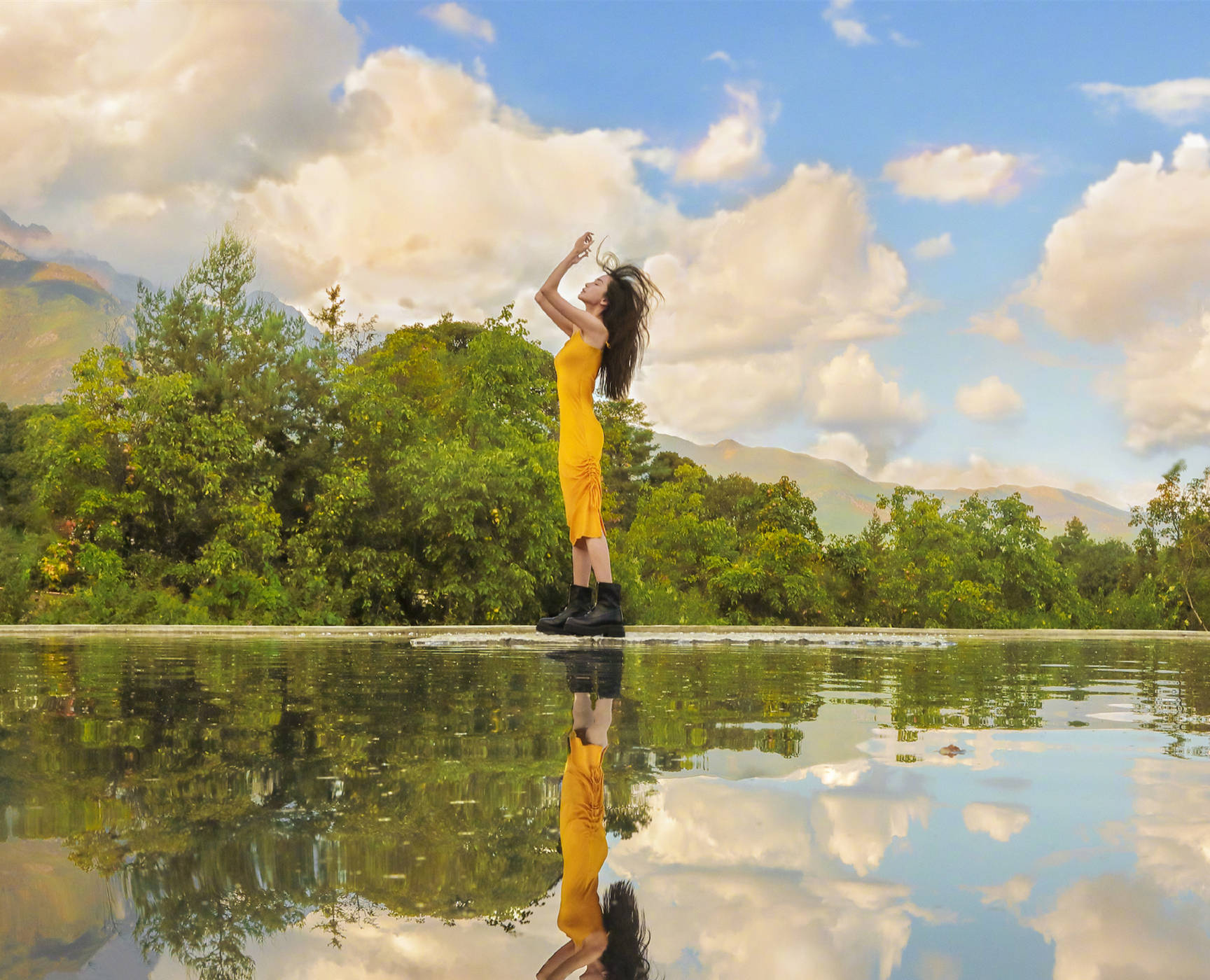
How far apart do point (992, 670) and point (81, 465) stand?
39.6ft

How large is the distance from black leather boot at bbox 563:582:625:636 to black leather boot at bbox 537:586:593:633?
41mm

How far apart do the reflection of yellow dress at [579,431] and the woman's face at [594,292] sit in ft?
0.74

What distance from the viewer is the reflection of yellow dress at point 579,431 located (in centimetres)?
574

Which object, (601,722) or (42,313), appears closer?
(601,722)

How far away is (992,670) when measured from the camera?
6.27m

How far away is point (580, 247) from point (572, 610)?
2.10m

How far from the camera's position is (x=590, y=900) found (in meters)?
1.58

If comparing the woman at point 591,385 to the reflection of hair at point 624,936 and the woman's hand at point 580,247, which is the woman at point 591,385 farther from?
the reflection of hair at point 624,936

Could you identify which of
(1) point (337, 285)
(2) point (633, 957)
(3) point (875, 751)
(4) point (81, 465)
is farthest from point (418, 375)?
(2) point (633, 957)

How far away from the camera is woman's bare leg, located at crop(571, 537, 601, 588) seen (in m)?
6.04

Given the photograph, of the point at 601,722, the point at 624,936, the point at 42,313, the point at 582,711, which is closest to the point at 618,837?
the point at 624,936

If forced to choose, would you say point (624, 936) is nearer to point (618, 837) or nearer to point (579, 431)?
point (618, 837)

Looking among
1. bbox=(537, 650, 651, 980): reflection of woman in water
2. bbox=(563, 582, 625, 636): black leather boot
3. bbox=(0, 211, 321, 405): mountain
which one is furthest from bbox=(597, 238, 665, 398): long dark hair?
bbox=(0, 211, 321, 405): mountain

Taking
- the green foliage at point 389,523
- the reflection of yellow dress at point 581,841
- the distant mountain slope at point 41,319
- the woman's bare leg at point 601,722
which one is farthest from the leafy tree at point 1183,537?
the distant mountain slope at point 41,319
